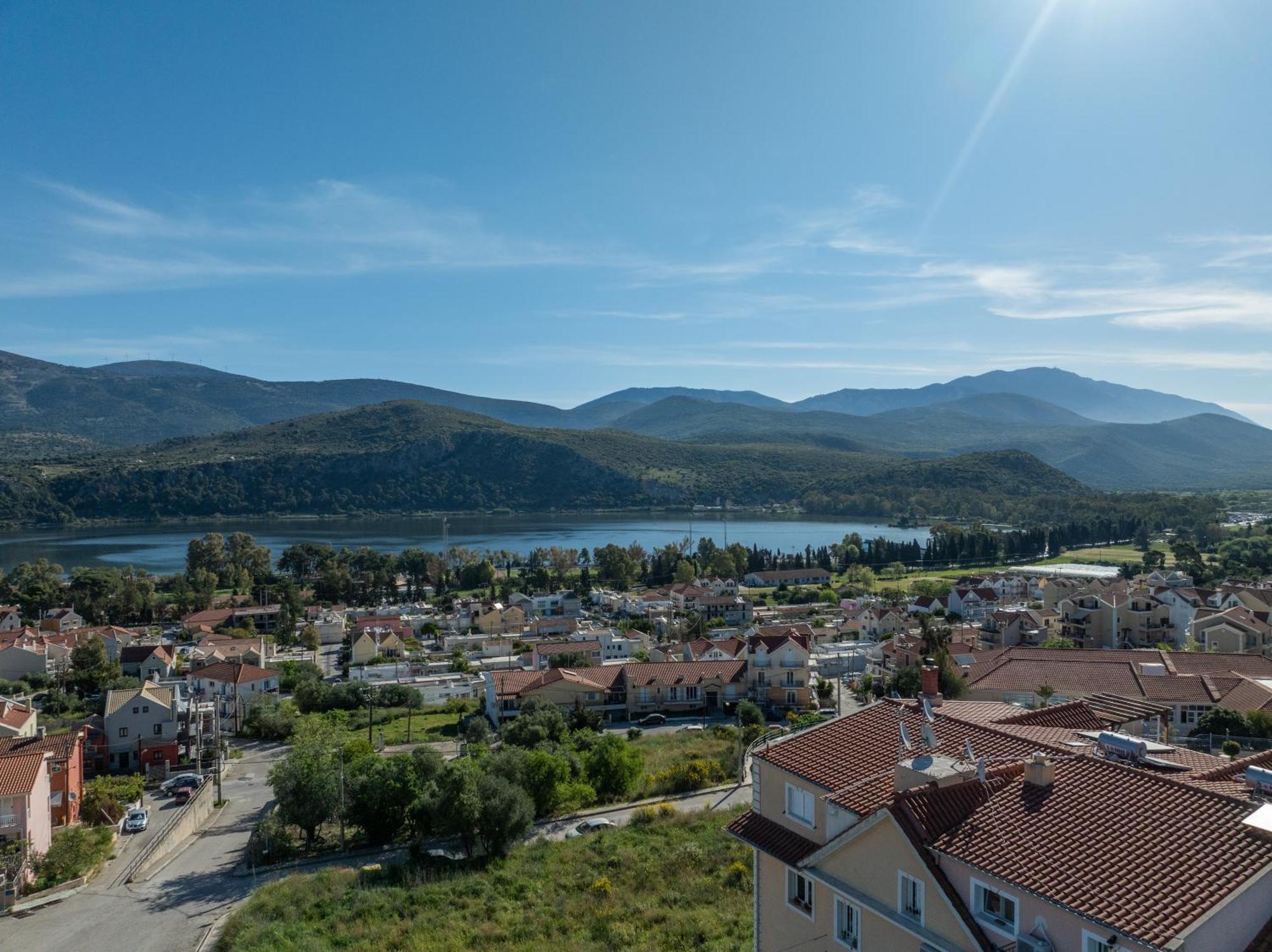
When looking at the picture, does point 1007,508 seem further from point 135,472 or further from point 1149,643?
point 135,472

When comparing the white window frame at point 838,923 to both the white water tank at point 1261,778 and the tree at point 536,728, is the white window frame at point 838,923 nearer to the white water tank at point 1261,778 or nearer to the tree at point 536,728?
the white water tank at point 1261,778

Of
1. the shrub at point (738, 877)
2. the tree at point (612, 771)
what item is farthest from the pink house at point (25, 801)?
the shrub at point (738, 877)

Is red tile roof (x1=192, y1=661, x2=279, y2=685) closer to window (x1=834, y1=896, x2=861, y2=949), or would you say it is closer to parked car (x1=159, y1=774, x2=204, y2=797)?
parked car (x1=159, y1=774, x2=204, y2=797)

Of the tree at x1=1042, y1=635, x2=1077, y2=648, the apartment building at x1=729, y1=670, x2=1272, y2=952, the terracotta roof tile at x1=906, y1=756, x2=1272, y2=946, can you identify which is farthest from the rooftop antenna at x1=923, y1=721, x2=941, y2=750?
the tree at x1=1042, y1=635, x2=1077, y2=648

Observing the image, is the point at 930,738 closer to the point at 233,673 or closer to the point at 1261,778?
the point at 1261,778

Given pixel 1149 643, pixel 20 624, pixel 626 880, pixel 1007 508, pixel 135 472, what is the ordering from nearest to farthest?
pixel 626 880 < pixel 1149 643 < pixel 20 624 < pixel 1007 508 < pixel 135 472

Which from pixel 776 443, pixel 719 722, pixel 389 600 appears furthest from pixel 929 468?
pixel 719 722
